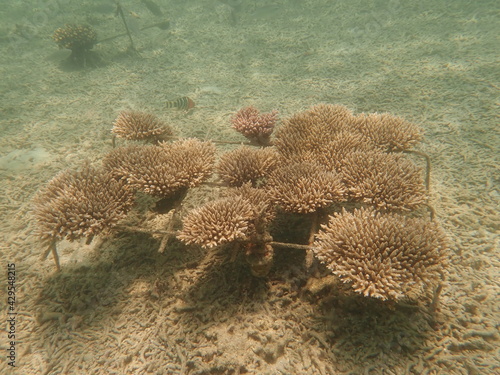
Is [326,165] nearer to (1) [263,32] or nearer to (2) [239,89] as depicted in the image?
(2) [239,89]

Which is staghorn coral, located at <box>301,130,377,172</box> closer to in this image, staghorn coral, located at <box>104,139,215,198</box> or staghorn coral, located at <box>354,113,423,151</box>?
staghorn coral, located at <box>354,113,423,151</box>

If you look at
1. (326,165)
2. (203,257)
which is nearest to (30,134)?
(203,257)

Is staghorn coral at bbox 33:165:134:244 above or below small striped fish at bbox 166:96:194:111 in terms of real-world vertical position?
below

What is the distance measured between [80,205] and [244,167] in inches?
82.1

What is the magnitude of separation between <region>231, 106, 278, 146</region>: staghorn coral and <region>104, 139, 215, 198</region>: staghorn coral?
32.9 inches

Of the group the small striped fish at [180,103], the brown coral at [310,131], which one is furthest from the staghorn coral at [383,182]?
the small striped fish at [180,103]

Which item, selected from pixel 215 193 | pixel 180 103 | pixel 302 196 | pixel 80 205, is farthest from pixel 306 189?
pixel 180 103

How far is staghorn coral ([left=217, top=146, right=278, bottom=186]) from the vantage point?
152 inches

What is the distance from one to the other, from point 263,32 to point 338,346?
552 inches

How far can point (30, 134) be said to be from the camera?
7250 mm

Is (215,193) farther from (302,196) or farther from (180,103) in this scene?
(180,103)

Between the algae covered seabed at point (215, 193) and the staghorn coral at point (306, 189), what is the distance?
27.8 inches

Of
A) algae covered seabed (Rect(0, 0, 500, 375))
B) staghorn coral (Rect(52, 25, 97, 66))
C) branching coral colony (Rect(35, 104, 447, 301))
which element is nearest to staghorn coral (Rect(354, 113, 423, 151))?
branching coral colony (Rect(35, 104, 447, 301))

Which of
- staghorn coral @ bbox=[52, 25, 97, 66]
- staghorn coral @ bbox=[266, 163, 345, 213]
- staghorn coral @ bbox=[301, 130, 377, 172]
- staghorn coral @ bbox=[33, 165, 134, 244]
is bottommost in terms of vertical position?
staghorn coral @ bbox=[33, 165, 134, 244]
